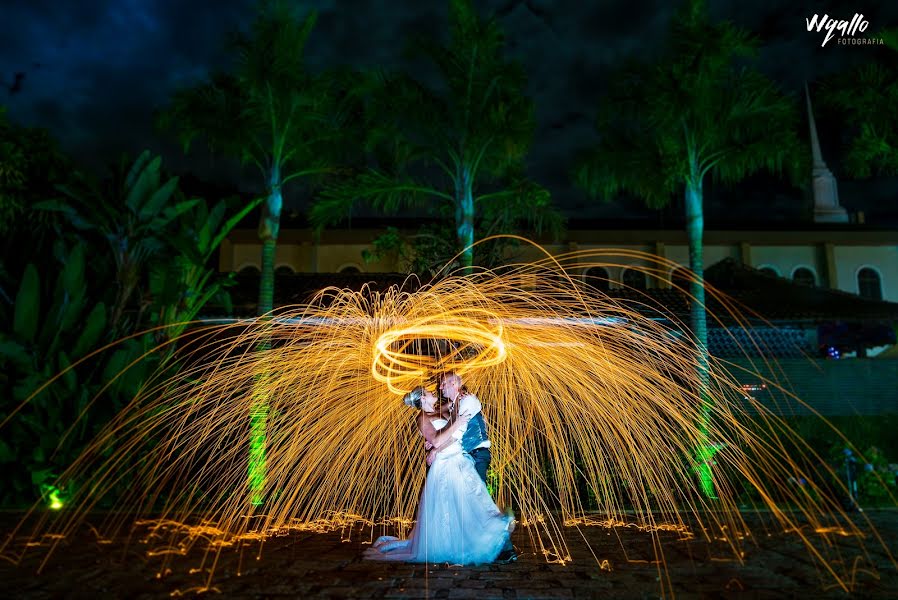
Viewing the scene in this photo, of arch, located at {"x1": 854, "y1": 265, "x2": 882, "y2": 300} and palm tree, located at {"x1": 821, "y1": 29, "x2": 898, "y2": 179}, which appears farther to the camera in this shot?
arch, located at {"x1": 854, "y1": 265, "x2": 882, "y2": 300}

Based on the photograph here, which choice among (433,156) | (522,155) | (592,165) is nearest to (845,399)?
(592,165)

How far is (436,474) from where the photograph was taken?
6.41 metres

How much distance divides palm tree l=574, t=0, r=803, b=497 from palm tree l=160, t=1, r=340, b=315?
5654mm

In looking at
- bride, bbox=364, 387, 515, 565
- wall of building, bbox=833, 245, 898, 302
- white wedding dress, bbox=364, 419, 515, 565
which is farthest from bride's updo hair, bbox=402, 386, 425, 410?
wall of building, bbox=833, 245, 898, 302

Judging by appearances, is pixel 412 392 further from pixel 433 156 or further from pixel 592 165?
pixel 592 165

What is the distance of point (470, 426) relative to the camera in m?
6.57

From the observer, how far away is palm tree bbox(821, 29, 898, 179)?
1301cm

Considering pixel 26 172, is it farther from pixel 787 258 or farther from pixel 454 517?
pixel 787 258

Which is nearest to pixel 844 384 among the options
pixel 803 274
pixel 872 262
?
pixel 803 274

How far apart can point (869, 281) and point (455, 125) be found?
938 inches

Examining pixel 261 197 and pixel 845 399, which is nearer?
pixel 261 197

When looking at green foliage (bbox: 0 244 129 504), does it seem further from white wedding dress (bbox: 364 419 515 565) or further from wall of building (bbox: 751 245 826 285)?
wall of building (bbox: 751 245 826 285)

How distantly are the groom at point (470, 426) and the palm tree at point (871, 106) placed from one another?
11.8 m

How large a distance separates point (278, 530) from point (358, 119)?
8130 millimetres
